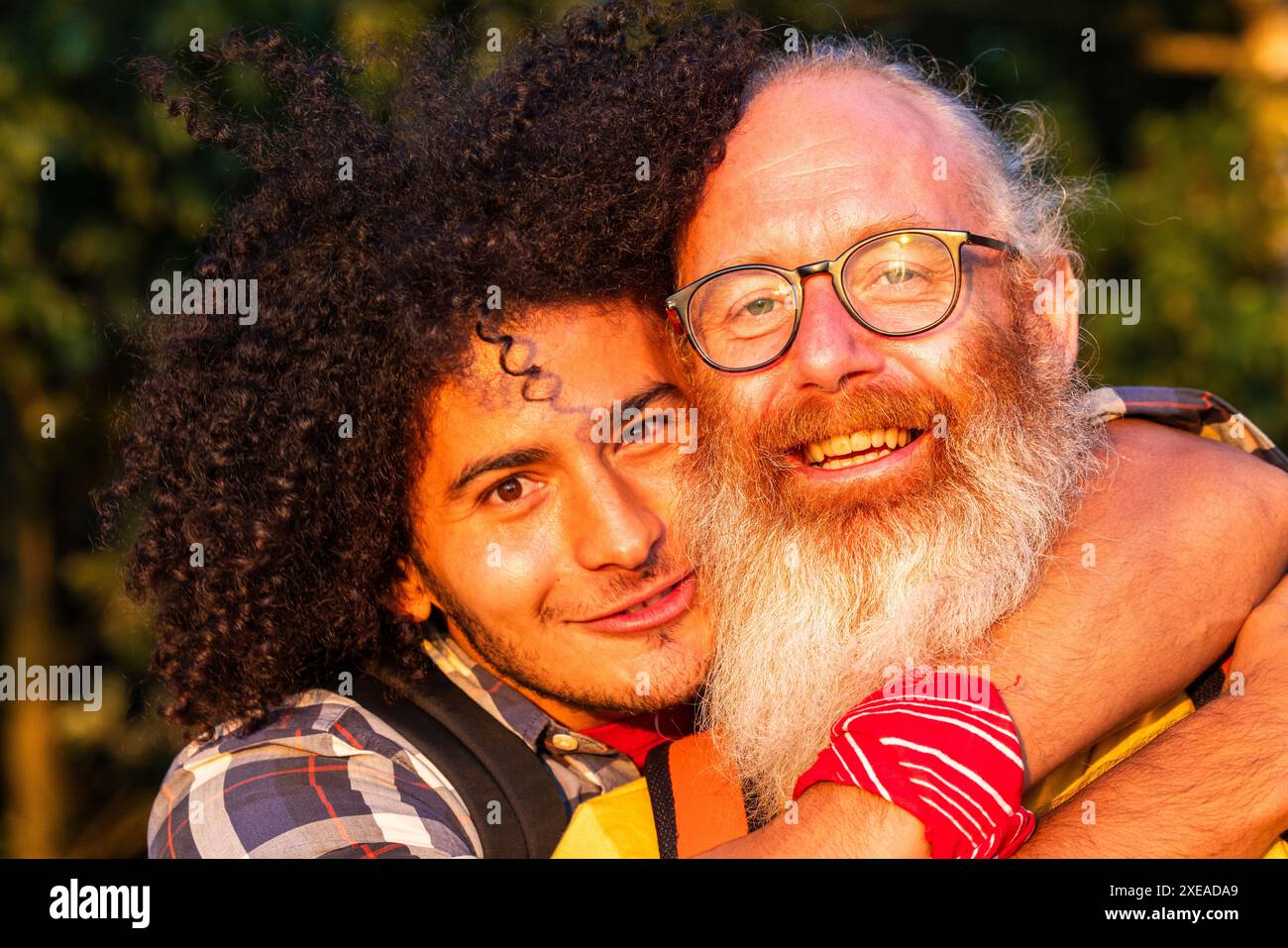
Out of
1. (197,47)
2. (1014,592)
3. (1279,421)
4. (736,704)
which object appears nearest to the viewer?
(1014,592)

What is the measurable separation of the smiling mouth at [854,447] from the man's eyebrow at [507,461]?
594 millimetres

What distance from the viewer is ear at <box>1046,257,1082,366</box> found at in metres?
2.99

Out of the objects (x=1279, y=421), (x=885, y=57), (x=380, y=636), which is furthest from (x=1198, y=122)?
(x=380, y=636)

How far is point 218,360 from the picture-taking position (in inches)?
133

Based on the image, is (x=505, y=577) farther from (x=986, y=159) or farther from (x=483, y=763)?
(x=986, y=159)

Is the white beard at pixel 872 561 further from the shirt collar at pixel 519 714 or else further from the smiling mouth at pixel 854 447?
the shirt collar at pixel 519 714

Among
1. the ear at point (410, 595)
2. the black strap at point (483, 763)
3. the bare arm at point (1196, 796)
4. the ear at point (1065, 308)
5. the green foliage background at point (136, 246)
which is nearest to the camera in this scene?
the bare arm at point (1196, 796)

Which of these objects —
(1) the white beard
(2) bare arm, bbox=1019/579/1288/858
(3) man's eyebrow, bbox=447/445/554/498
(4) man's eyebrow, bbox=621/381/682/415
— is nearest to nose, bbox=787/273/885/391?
(1) the white beard

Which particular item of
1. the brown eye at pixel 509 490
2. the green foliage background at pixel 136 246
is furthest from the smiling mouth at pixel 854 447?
the green foliage background at pixel 136 246

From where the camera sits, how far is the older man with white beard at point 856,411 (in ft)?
8.68

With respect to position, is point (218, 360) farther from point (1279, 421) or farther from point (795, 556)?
point (1279, 421)

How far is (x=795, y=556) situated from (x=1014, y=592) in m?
0.46

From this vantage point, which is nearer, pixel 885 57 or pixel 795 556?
pixel 795 556

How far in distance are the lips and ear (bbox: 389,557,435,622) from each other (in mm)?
573
